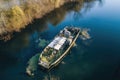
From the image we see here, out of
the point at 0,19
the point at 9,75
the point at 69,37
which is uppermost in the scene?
the point at 0,19

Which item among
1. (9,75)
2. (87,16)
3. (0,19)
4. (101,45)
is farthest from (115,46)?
(0,19)

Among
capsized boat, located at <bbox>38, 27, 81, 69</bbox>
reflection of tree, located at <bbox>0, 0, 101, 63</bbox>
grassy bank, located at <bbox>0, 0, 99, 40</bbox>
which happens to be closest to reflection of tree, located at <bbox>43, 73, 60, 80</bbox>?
capsized boat, located at <bbox>38, 27, 81, 69</bbox>

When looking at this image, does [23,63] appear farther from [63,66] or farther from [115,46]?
[115,46]

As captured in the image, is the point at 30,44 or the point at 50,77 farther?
the point at 30,44

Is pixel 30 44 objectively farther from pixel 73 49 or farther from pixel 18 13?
pixel 73 49

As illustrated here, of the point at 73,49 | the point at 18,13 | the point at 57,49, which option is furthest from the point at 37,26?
the point at 57,49

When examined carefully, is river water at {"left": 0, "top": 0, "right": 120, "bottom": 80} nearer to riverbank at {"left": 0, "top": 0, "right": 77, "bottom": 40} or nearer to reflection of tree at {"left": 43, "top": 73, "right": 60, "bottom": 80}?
reflection of tree at {"left": 43, "top": 73, "right": 60, "bottom": 80}
